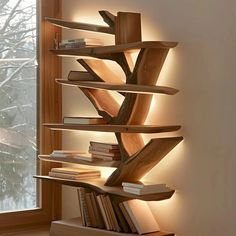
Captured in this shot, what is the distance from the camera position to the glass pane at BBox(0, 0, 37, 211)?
379 centimetres

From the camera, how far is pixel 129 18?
3295 mm

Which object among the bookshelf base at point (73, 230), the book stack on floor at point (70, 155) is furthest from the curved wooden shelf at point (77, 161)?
the bookshelf base at point (73, 230)

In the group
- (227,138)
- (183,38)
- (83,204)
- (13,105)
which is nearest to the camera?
(227,138)

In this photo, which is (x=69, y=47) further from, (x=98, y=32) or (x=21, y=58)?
(x=21, y=58)

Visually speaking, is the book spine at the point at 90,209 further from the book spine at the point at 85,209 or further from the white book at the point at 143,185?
the white book at the point at 143,185

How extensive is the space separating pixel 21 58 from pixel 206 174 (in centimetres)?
146

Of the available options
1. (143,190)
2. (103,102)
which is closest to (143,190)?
(143,190)

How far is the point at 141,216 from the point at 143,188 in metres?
0.20

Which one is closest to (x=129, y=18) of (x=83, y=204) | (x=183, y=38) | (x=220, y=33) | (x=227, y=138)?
(x=183, y=38)

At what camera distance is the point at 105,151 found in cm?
343

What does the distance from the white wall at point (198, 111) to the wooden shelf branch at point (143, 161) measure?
7 centimetres

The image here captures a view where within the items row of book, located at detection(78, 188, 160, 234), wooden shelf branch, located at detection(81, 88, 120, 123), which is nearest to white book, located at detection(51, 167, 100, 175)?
row of book, located at detection(78, 188, 160, 234)

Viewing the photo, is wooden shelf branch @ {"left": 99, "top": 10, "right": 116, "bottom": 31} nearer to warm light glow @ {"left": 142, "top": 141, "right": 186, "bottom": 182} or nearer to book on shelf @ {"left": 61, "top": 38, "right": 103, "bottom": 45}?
book on shelf @ {"left": 61, "top": 38, "right": 103, "bottom": 45}

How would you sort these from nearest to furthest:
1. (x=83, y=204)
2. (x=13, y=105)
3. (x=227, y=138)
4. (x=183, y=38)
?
(x=227, y=138), (x=183, y=38), (x=83, y=204), (x=13, y=105)
